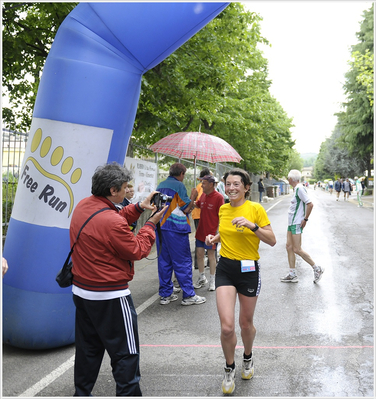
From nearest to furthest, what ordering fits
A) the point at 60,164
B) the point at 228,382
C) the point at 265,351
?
1. the point at 228,382
2. the point at 60,164
3. the point at 265,351

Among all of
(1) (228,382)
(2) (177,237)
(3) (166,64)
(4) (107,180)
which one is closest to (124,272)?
(4) (107,180)

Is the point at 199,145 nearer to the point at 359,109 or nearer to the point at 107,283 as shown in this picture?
the point at 107,283

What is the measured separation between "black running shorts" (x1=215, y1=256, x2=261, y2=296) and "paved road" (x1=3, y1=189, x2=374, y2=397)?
2.71 ft

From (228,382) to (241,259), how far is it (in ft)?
3.39

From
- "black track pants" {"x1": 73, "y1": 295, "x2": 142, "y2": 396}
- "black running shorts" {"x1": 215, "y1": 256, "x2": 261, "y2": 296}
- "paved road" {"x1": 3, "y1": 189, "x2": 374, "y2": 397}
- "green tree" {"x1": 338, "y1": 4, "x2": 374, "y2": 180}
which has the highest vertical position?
"green tree" {"x1": 338, "y1": 4, "x2": 374, "y2": 180}

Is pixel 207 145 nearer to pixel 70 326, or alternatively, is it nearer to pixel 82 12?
pixel 82 12

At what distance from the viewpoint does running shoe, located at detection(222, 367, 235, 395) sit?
376cm

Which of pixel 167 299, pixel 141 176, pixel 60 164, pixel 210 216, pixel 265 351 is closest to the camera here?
pixel 60 164

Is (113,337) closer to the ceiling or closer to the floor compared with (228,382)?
closer to the ceiling

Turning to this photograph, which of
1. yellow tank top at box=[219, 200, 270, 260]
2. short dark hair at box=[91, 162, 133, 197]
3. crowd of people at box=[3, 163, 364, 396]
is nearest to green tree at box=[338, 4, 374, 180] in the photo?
yellow tank top at box=[219, 200, 270, 260]

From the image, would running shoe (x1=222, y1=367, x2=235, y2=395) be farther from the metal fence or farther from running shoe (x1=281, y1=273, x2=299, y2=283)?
the metal fence

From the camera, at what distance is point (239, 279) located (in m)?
3.96

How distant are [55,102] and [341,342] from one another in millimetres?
4013

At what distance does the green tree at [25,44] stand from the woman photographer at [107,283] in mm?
5331
